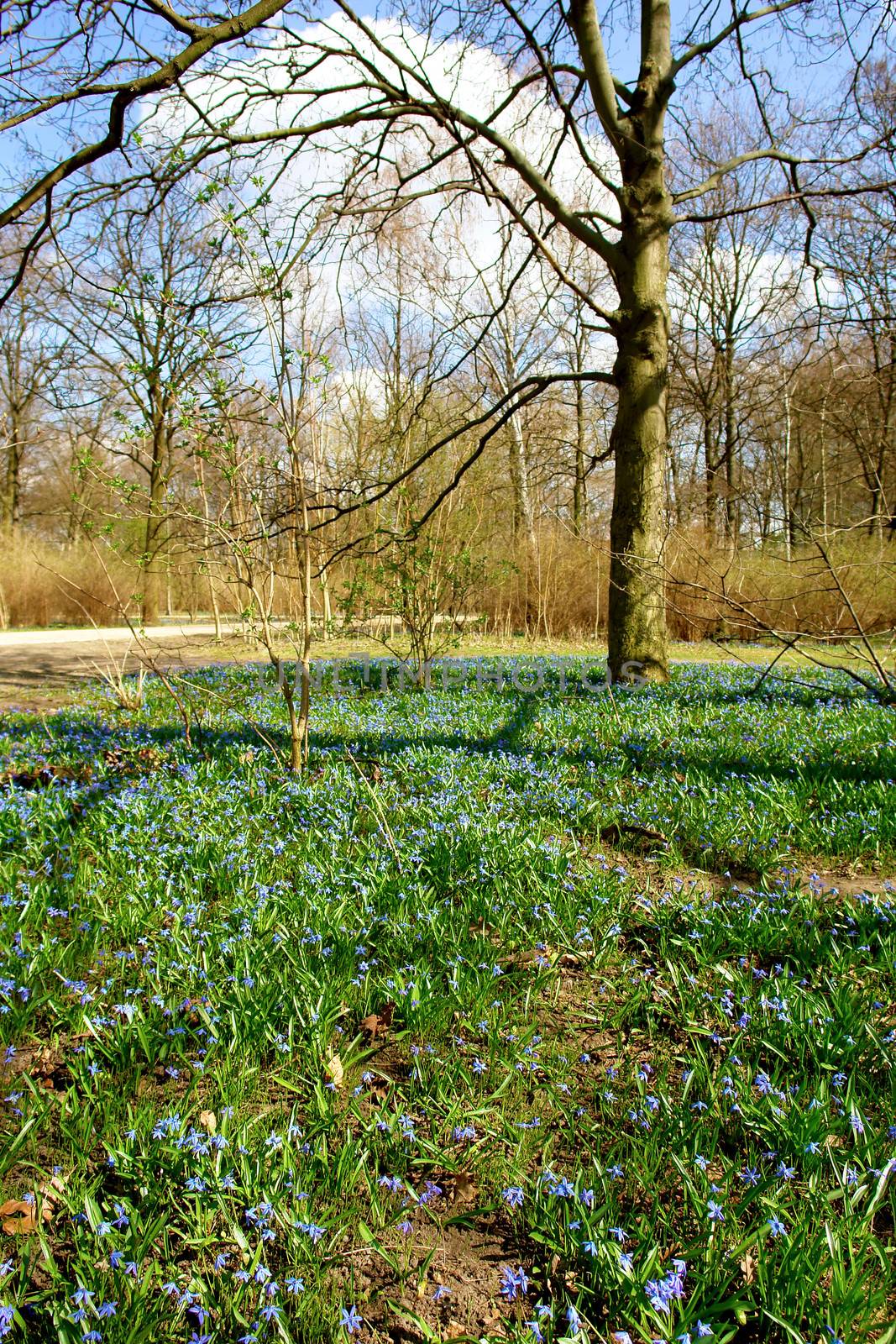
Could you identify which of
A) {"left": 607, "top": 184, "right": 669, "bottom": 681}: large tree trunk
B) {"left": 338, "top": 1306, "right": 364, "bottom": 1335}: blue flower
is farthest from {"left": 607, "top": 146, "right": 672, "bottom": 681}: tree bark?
{"left": 338, "top": 1306, "right": 364, "bottom": 1335}: blue flower

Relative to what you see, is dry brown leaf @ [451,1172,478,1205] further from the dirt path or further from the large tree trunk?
the large tree trunk

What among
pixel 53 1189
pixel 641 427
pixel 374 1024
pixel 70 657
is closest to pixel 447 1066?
pixel 374 1024

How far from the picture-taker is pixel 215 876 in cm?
290

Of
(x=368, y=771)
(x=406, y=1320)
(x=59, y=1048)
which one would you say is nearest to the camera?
(x=406, y=1320)

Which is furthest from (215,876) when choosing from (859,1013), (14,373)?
(14,373)

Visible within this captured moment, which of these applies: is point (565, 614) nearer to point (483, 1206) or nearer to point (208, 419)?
point (208, 419)

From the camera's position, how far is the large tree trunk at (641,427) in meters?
7.20

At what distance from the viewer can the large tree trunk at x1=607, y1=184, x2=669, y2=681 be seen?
283 inches

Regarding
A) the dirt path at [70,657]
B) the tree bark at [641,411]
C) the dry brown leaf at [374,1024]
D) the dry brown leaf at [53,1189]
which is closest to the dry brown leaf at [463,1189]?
the dry brown leaf at [374,1024]

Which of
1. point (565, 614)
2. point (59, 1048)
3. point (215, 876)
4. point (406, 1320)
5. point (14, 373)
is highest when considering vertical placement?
point (14, 373)

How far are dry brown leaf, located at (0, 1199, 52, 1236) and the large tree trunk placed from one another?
6.52 metres

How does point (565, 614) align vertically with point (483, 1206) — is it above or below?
above

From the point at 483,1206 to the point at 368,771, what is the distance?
314 cm

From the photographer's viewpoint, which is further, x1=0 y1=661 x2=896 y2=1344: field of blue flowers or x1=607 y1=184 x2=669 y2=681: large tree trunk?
x1=607 y1=184 x2=669 y2=681: large tree trunk
